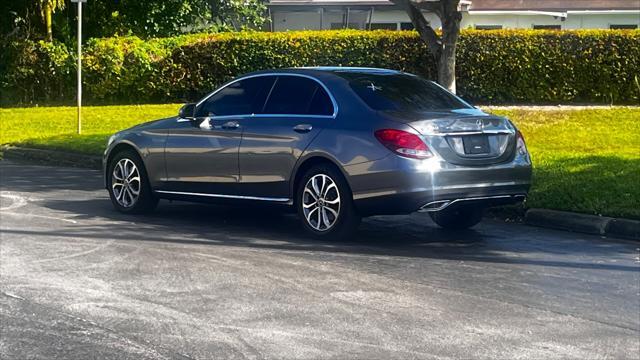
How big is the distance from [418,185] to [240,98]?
2.43m

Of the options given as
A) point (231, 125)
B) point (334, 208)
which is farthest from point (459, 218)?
point (231, 125)

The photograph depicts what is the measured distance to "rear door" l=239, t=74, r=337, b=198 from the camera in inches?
364

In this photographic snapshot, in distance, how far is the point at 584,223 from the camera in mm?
10016

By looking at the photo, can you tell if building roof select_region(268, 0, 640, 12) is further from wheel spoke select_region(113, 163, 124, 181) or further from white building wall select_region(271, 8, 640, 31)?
wheel spoke select_region(113, 163, 124, 181)

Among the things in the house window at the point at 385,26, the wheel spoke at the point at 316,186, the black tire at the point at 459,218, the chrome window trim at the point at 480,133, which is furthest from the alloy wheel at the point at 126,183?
the house window at the point at 385,26

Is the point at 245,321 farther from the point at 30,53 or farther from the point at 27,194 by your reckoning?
the point at 30,53

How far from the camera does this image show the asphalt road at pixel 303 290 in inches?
234

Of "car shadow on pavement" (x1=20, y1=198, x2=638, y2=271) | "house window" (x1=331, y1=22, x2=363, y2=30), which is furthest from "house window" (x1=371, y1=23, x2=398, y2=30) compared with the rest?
"car shadow on pavement" (x1=20, y1=198, x2=638, y2=271)

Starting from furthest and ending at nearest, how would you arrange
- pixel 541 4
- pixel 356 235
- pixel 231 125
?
pixel 541 4
pixel 231 125
pixel 356 235

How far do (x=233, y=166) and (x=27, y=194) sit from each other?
3781mm

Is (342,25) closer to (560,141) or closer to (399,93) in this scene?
(560,141)

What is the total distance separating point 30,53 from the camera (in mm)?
25375

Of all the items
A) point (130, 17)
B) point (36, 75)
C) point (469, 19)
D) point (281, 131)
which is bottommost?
point (281, 131)

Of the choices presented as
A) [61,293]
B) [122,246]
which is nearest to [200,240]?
[122,246]
